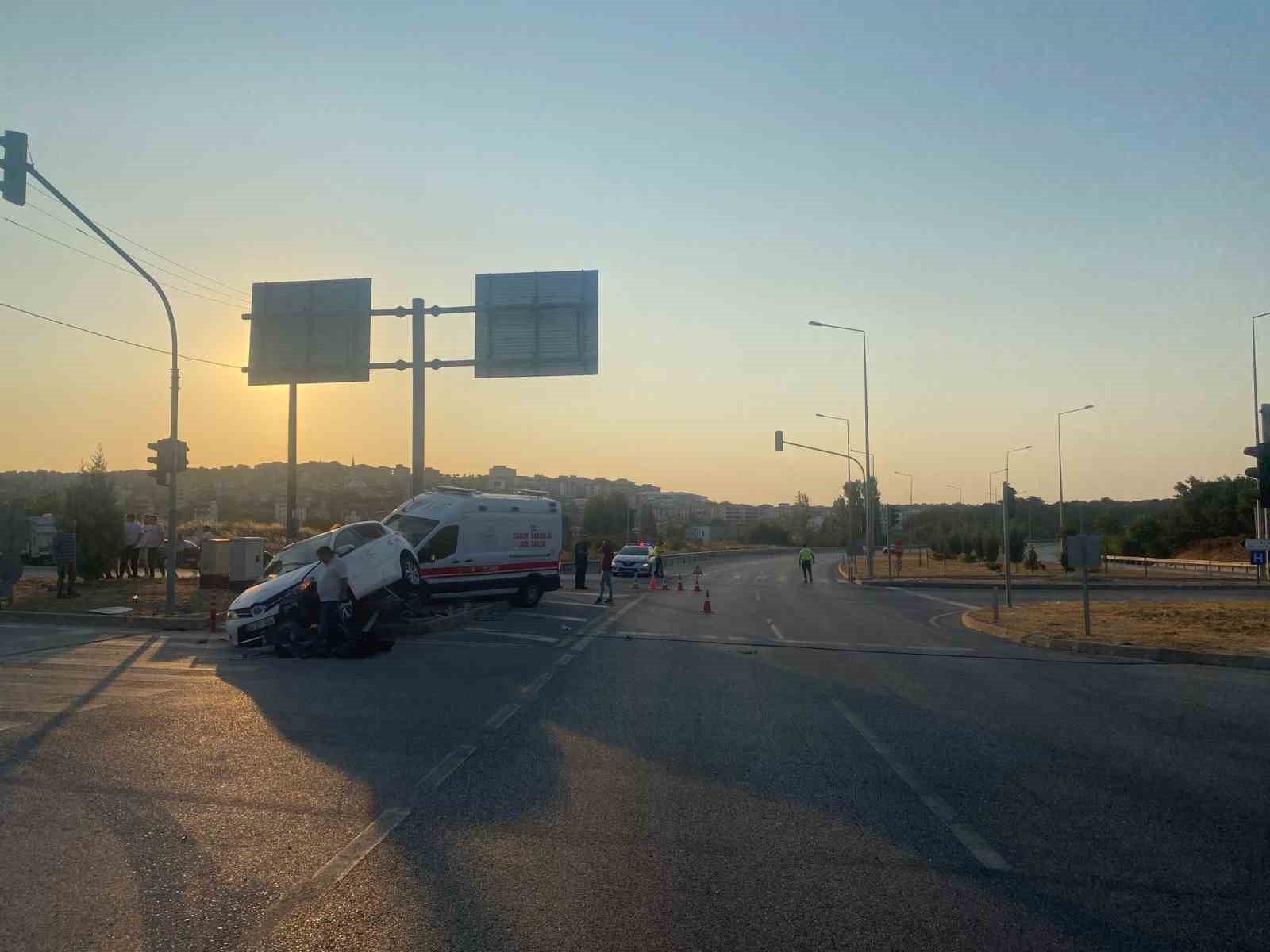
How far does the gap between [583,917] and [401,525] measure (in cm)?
1890

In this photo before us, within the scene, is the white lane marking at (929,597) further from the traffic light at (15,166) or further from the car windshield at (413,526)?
the traffic light at (15,166)

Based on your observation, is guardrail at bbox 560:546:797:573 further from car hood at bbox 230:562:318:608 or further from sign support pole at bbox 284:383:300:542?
car hood at bbox 230:562:318:608

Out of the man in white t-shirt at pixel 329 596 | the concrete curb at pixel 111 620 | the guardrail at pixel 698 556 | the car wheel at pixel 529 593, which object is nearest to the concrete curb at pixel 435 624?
the man in white t-shirt at pixel 329 596

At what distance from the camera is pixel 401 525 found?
912 inches

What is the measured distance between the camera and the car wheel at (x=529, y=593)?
83.9 ft

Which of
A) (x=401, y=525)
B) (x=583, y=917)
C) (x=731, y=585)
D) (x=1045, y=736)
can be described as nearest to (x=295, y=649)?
(x=401, y=525)

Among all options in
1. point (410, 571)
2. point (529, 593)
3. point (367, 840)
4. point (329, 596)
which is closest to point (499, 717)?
point (367, 840)

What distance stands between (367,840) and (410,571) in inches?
494

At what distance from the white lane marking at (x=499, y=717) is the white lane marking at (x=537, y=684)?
3.01 feet

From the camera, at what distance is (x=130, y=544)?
27656 millimetres

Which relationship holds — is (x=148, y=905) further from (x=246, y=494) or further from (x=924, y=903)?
(x=246, y=494)

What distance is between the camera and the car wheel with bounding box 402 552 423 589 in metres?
18.2

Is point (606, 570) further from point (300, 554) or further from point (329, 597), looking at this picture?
point (329, 597)

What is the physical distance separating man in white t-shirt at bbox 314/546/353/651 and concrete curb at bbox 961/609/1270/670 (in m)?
12.4
